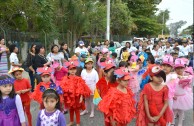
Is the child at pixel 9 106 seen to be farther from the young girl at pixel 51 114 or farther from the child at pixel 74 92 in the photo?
the child at pixel 74 92

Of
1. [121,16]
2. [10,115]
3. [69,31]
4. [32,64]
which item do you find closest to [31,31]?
[69,31]

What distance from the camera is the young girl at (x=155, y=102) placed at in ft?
14.2

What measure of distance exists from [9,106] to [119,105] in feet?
5.47

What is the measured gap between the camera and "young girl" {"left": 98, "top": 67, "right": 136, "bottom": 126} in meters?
4.27

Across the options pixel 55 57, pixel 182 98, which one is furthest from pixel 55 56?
pixel 182 98

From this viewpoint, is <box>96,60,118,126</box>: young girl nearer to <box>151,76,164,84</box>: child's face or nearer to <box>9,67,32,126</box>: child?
<box>151,76,164,84</box>: child's face

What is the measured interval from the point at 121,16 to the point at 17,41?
17.3 meters

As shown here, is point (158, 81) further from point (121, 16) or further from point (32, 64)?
point (121, 16)

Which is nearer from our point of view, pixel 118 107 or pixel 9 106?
pixel 9 106

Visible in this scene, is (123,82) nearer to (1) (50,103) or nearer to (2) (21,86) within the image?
(1) (50,103)

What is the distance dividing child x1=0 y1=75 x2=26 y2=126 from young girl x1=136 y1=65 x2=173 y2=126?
6.30 feet

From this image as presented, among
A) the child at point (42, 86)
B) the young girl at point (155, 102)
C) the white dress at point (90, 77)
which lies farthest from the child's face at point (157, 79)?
the white dress at point (90, 77)

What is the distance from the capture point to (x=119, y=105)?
4.30 metres

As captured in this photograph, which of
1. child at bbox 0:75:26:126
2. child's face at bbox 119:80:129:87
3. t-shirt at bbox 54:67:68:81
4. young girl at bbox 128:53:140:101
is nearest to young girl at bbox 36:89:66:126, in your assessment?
child at bbox 0:75:26:126
